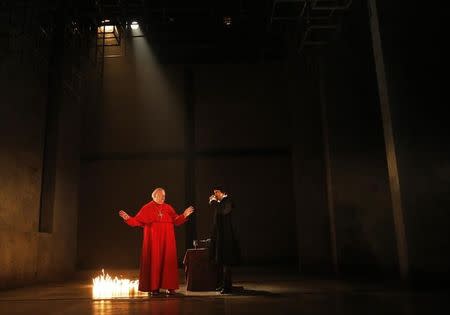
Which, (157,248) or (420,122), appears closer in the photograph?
(157,248)

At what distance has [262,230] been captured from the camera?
36.5 ft

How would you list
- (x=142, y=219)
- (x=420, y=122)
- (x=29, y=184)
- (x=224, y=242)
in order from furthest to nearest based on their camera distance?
(x=29, y=184) < (x=420, y=122) < (x=142, y=219) < (x=224, y=242)

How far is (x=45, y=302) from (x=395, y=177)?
559 cm

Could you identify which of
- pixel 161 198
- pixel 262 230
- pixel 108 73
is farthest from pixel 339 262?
pixel 108 73

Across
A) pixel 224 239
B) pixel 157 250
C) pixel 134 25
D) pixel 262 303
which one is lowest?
pixel 262 303

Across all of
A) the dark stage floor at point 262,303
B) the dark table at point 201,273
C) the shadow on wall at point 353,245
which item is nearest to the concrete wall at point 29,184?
the dark stage floor at point 262,303

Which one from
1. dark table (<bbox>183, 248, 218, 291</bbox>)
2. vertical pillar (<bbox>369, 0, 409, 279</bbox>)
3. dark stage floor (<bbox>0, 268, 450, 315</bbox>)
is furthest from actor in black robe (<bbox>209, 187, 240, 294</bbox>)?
vertical pillar (<bbox>369, 0, 409, 279</bbox>)

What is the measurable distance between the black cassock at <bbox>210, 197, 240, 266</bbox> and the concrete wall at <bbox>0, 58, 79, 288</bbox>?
4.09 metres

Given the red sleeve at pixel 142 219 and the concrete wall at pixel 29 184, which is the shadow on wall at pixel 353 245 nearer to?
the red sleeve at pixel 142 219

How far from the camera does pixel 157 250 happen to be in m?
6.01

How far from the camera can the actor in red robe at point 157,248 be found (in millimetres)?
5889

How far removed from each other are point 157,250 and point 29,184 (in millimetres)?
3976

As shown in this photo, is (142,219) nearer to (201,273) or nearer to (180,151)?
(201,273)

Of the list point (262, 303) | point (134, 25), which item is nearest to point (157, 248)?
point (262, 303)
